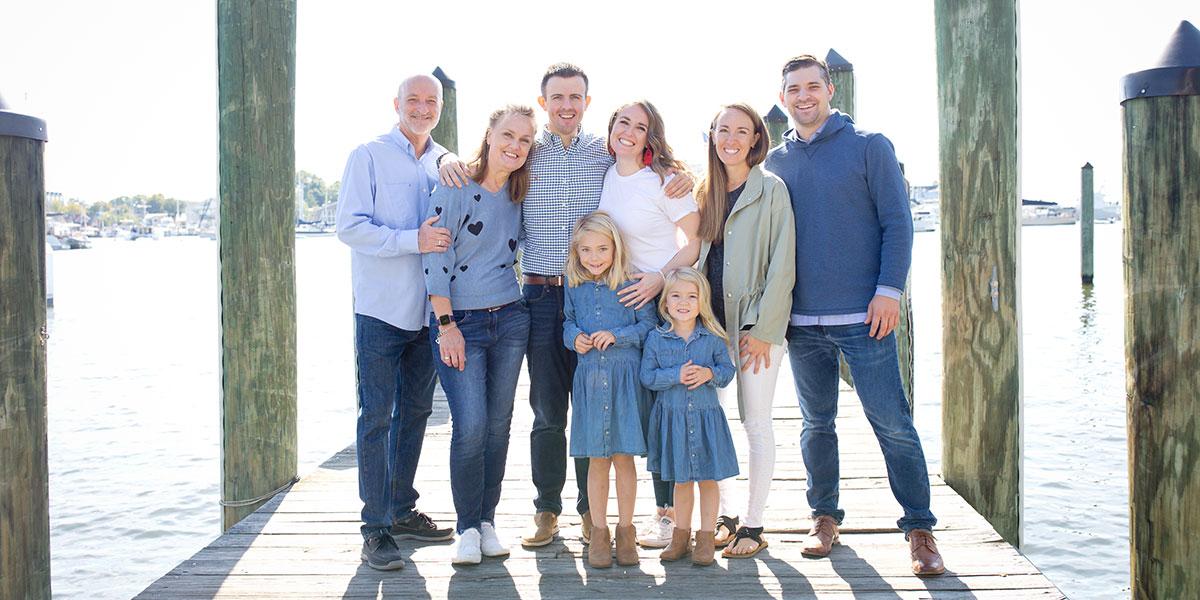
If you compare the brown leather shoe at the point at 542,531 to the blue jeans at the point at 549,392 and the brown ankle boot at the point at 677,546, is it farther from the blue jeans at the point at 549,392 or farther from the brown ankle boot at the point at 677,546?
the brown ankle boot at the point at 677,546

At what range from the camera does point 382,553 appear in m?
4.04

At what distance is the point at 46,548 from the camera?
12.5 ft

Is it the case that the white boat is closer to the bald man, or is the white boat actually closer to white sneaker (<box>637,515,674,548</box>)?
white sneaker (<box>637,515,674,548</box>)

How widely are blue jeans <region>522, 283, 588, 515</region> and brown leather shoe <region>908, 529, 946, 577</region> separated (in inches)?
53.9

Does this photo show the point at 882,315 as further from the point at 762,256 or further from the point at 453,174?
the point at 453,174

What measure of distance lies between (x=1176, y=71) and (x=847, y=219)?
1.24 meters

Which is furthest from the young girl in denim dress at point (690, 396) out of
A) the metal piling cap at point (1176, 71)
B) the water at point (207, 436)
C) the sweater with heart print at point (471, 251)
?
the water at point (207, 436)

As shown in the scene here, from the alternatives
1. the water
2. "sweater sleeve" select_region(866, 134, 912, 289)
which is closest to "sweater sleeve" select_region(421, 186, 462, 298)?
"sweater sleeve" select_region(866, 134, 912, 289)

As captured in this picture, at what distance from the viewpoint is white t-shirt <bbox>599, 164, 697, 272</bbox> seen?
4012 mm

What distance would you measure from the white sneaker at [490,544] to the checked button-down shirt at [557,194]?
1.09 metres

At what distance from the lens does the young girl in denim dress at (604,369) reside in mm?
3932

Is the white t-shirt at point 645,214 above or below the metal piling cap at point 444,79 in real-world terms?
below

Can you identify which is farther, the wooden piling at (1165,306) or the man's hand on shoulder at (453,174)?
the man's hand on shoulder at (453,174)

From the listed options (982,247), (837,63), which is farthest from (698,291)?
(837,63)
